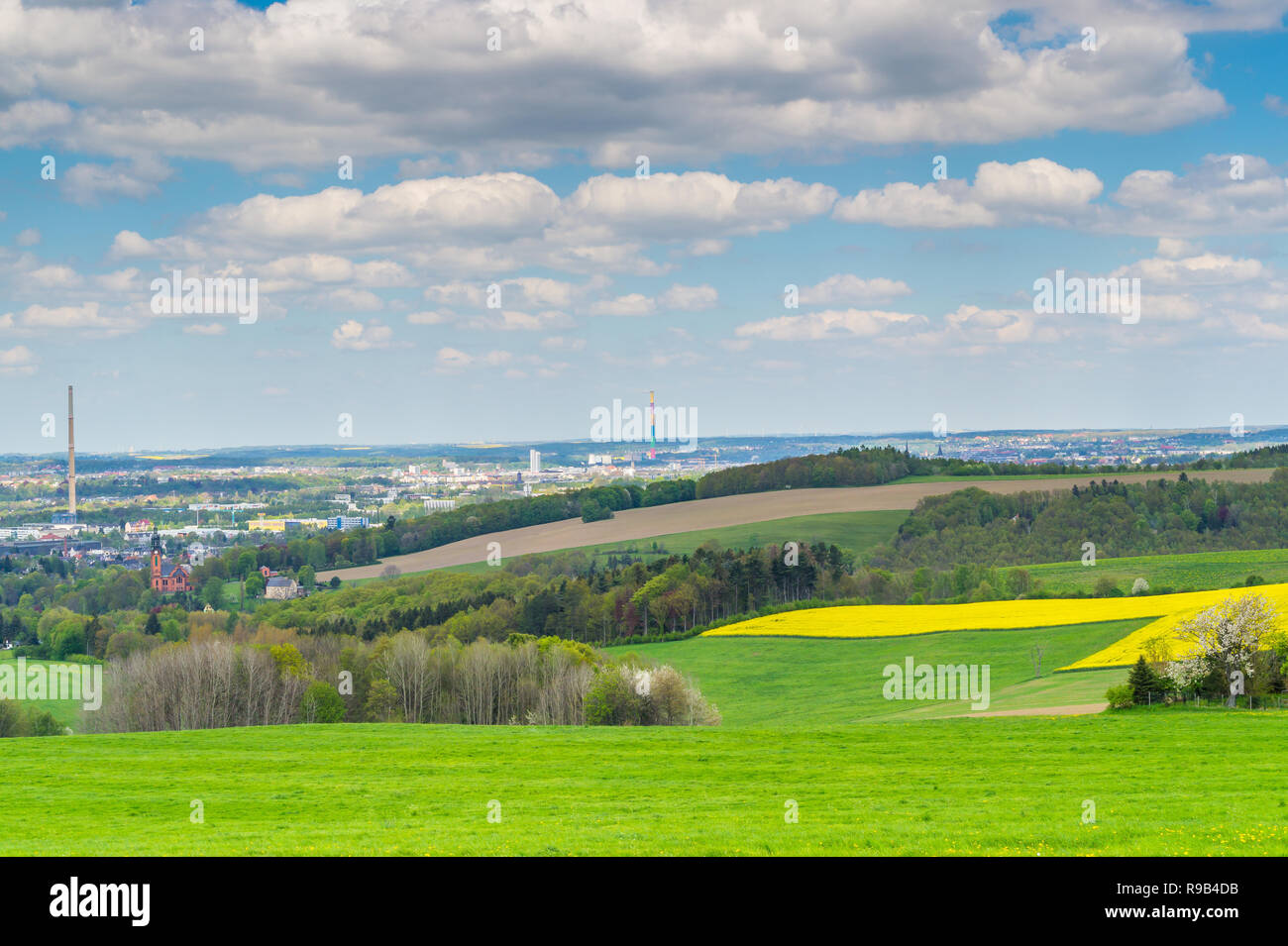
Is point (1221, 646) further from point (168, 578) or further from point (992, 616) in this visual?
point (168, 578)

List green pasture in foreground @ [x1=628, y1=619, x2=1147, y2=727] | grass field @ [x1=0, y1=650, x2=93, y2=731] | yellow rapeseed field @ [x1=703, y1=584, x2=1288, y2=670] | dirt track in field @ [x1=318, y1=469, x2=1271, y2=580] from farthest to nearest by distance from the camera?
dirt track in field @ [x1=318, y1=469, x2=1271, y2=580] < grass field @ [x1=0, y1=650, x2=93, y2=731] < yellow rapeseed field @ [x1=703, y1=584, x2=1288, y2=670] < green pasture in foreground @ [x1=628, y1=619, x2=1147, y2=727]

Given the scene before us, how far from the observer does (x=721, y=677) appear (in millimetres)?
74938

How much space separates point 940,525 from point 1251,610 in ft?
241

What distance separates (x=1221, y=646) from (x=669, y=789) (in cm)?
2853

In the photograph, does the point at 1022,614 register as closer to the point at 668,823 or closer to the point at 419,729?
the point at 419,729

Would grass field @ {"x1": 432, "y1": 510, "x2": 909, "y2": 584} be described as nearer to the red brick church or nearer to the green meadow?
the red brick church

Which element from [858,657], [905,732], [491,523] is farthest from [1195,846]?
[491,523]

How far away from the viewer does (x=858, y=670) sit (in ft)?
233

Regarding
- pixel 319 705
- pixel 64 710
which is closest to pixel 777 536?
pixel 319 705

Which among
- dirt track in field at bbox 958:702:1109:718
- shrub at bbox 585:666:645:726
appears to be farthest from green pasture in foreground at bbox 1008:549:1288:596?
shrub at bbox 585:666:645:726

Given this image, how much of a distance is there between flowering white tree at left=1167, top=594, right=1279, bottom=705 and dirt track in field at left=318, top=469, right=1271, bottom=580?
73640 millimetres

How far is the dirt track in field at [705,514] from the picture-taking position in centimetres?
13175

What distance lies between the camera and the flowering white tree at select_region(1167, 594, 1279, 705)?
149 feet

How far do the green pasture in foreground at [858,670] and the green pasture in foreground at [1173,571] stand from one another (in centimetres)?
2045
